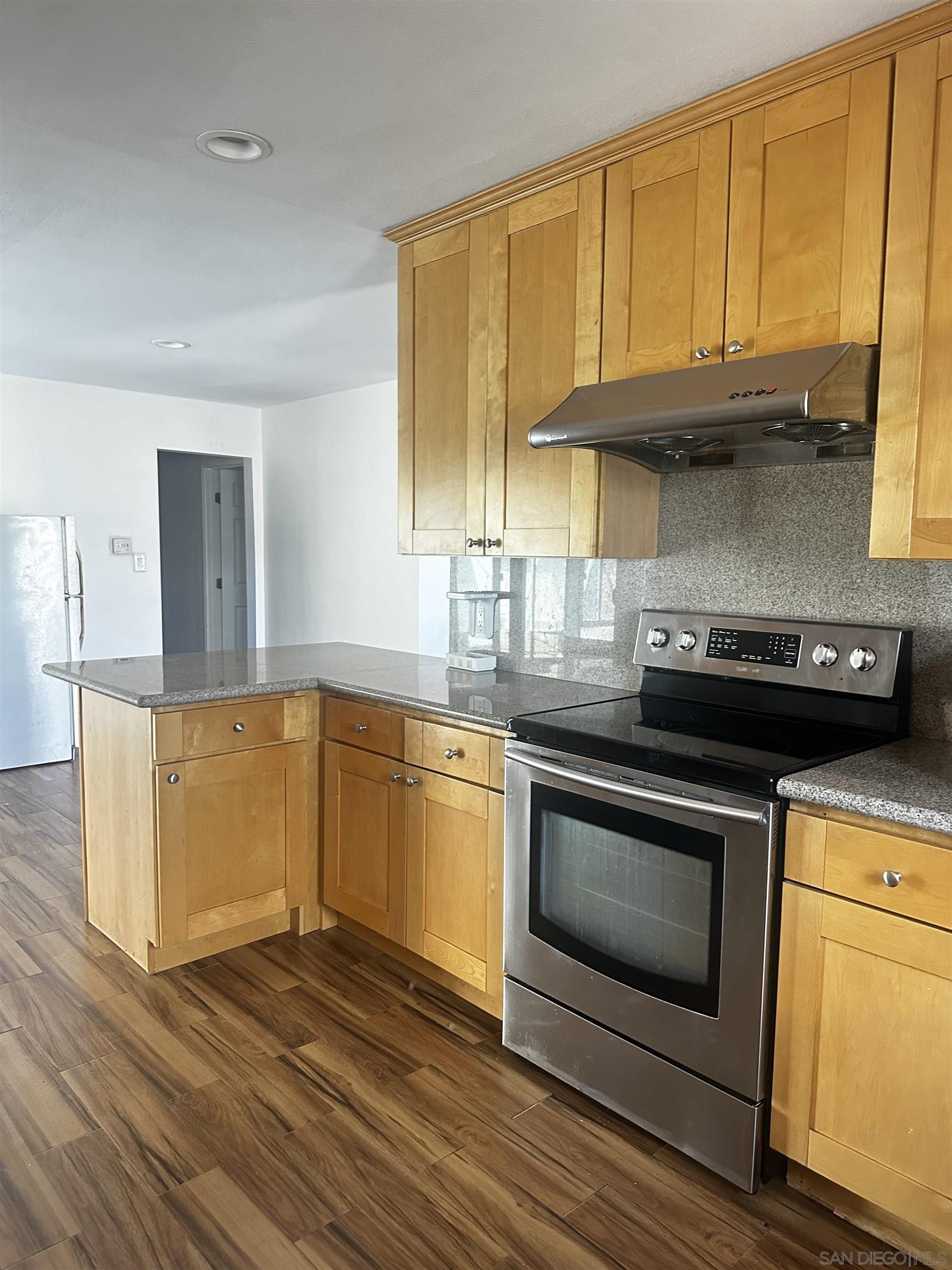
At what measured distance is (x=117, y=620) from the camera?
583 centimetres

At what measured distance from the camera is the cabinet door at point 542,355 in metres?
2.40

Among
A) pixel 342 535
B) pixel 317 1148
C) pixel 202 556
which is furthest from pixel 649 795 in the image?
pixel 202 556

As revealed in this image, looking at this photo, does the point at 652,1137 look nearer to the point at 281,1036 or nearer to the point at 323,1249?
the point at 323,1249

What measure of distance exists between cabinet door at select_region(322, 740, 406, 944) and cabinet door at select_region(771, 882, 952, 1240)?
1259 millimetres

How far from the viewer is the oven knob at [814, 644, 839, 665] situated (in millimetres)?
2146

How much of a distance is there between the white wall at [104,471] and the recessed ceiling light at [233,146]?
145 inches

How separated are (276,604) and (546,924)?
491 cm

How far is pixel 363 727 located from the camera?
280 cm

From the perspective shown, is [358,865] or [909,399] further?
[358,865]

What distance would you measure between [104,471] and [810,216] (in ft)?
16.0

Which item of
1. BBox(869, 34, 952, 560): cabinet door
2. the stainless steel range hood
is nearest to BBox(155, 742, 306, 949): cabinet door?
the stainless steel range hood

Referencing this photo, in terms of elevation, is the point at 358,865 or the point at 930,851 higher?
the point at 930,851

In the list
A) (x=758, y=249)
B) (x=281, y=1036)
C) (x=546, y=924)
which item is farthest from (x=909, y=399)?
Result: (x=281, y=1036)

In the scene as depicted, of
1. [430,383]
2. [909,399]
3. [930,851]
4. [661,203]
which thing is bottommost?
[930,851]
